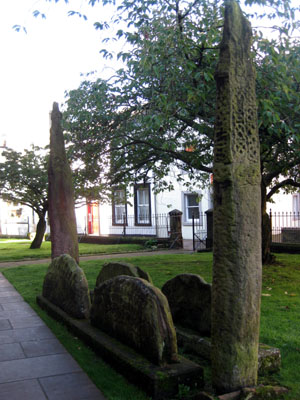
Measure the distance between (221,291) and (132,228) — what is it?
25091mm

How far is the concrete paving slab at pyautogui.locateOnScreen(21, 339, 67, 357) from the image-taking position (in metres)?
5.80

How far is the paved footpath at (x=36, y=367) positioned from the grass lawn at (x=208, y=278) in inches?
5.6

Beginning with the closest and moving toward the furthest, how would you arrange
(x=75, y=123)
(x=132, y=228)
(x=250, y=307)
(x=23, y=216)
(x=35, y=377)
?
(x=250, y=307), (x=35, y=377), (x=75, y=123), (x=132, y=228), (x=23, y=216)

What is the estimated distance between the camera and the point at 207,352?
5.20 metres

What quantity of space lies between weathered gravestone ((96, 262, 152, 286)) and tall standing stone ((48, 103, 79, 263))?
9.90ft

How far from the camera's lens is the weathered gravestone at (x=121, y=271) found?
6461 mm

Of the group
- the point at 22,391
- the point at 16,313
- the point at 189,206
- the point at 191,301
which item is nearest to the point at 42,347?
the point at 22,391

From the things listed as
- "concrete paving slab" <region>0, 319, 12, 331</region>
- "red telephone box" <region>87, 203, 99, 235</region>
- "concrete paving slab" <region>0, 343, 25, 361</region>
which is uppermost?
"red telephone box" <region>87, 203, 99, 235</region>

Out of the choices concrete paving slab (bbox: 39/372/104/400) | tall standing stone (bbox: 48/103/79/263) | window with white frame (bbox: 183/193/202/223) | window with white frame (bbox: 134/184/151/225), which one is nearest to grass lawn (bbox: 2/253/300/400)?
concrete paving slab (bbox: 39/372/104/400)

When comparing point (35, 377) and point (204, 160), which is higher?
point (204, 160)

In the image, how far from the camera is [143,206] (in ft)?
95.7

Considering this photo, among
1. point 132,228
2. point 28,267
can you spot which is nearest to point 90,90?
point 28,267

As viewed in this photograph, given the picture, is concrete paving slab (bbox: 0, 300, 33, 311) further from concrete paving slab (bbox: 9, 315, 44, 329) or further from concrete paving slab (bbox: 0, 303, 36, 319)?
concrete paving slab (bbox: 9, 315, 44, 329)

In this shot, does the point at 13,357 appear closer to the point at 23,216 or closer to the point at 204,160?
the point at 204,160
